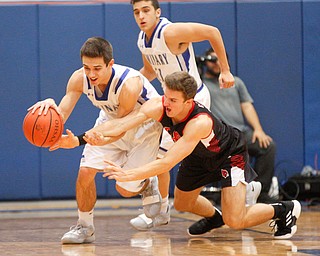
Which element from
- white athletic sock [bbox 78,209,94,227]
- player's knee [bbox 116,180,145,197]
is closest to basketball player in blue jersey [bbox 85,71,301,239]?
player's knee [bbox 116,180,145,197]

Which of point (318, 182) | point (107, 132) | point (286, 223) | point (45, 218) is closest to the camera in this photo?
point (107, 132)

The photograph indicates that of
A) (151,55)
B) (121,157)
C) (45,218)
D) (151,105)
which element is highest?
(151,55)

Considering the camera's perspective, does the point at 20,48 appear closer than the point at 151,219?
No

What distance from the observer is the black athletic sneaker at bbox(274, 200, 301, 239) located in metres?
5.27

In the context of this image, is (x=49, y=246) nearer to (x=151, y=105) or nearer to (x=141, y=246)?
(x=141, y=246)

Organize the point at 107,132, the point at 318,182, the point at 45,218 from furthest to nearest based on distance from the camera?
the point at 318,182
the point at 45,218
the point at 107,132

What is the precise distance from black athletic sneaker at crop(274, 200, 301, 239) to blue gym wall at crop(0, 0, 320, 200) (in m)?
2.90

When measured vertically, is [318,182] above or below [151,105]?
below

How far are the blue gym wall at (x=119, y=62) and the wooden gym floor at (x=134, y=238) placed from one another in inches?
20.6

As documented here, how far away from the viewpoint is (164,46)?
5.78 m

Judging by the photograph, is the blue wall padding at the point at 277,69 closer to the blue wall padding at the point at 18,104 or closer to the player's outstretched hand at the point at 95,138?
the blue wall padding at the point at 18,104

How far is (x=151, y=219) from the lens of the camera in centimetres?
589

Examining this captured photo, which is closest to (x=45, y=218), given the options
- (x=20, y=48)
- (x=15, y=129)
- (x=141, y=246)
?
(x=15, y=129)

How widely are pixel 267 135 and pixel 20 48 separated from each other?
2722 millimetres
